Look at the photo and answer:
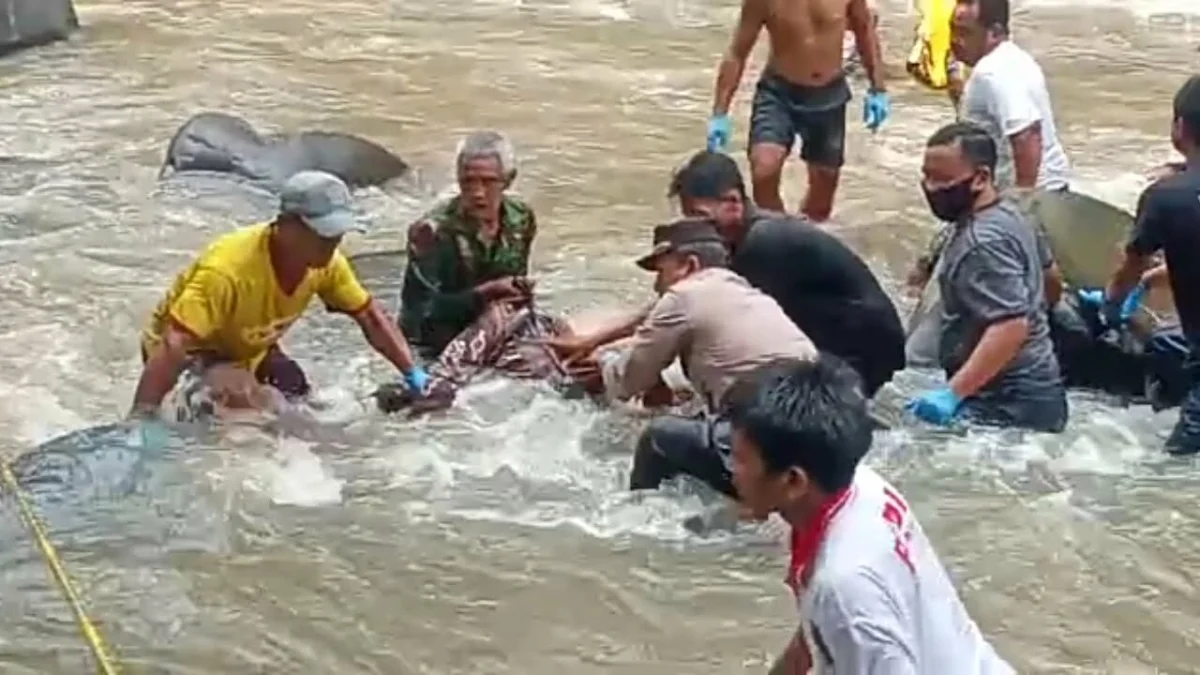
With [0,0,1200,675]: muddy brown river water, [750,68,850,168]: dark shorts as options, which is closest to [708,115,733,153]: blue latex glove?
[750,68,850,168]: dark shorts

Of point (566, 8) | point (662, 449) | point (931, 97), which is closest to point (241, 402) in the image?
point (662, 449)

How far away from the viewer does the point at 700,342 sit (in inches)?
248

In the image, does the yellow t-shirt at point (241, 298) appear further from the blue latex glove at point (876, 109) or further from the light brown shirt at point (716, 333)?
the blue latex glove at point (876, 109)

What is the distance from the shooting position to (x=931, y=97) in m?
13.4

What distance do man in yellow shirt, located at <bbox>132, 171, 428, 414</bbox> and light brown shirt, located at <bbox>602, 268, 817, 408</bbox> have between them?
3.32ft

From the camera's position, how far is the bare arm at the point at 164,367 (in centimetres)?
661

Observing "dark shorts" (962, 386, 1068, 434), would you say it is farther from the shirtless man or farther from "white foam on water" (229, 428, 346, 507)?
the shirtless man

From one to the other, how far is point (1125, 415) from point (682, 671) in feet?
7.67

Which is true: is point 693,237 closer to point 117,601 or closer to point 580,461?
point 580,461

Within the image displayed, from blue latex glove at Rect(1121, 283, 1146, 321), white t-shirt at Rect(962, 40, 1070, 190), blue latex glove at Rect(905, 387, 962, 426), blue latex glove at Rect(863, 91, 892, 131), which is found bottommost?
blue latex glove at Rect(905, 387, 962, 426)

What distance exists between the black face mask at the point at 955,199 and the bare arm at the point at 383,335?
1790 mm

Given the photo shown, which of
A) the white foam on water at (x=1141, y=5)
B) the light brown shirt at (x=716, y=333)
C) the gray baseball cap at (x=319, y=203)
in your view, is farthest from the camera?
the white foam on water at (x=1141, y=5)

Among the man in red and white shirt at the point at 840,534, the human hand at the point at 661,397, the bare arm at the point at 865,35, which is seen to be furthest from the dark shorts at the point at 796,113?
the man in red and white shirt at the point at 840,534

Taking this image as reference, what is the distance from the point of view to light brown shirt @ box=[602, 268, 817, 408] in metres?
6.21
